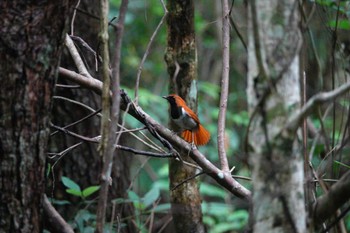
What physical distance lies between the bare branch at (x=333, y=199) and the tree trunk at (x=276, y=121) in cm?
11

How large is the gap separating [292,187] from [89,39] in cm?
344

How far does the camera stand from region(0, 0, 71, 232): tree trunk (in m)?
2.24

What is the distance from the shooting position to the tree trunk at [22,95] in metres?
2.24

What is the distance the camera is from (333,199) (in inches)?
80.7

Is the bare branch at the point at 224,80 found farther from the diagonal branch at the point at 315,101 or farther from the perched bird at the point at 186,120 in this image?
the diagonal branch at the point at 315,101

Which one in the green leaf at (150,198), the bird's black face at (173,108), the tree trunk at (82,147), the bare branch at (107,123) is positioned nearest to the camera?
the bare branch at (107,123)

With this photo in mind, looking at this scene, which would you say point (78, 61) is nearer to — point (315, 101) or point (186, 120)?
point (186, 120)

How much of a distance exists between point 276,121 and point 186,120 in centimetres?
260

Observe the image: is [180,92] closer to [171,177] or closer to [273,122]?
[171,177]

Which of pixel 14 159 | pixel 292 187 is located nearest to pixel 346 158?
pixel 292 187

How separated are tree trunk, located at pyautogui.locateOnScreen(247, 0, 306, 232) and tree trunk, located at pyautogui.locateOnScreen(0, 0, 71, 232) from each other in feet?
2.58

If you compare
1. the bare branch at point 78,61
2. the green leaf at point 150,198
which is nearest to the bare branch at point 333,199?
the bare branch at point 78,61

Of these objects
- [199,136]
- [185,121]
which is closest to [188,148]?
[185,121]

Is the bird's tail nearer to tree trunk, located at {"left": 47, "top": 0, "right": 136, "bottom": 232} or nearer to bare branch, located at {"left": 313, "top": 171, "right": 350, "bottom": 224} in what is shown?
tree trunk, located at {"left": 47, "top": 0, "right": 136, "bottom": 232}
